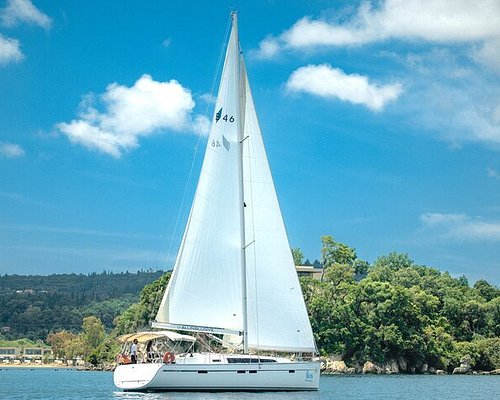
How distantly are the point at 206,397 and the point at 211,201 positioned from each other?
9.33m

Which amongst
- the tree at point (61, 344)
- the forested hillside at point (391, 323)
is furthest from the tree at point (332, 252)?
the tree at point (61, 344)

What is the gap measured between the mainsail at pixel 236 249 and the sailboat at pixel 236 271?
47 millimetres

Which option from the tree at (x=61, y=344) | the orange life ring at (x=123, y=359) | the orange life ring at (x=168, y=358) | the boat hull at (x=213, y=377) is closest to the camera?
the boat hull at (x=213, y=377)

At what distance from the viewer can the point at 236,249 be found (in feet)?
129

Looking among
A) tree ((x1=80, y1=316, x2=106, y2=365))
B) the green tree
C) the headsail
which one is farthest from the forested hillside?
the headsail

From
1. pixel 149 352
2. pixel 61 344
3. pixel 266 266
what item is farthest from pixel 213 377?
pixel 61 344

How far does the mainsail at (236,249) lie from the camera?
128 ft

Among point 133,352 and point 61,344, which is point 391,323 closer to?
point 133,352

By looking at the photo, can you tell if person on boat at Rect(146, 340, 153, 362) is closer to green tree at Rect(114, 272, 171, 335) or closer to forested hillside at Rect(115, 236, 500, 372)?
forested hillside at Rect(115, 236, 500, 372)

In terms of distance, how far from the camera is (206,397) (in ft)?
118

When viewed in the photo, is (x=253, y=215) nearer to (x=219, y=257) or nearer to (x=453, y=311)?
(x=219, y=257)

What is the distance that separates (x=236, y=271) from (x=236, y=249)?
1.04 m

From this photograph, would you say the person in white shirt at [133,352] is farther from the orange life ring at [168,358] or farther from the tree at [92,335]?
the tree at [92,335]

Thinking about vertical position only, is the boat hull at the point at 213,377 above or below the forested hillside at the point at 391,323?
below
